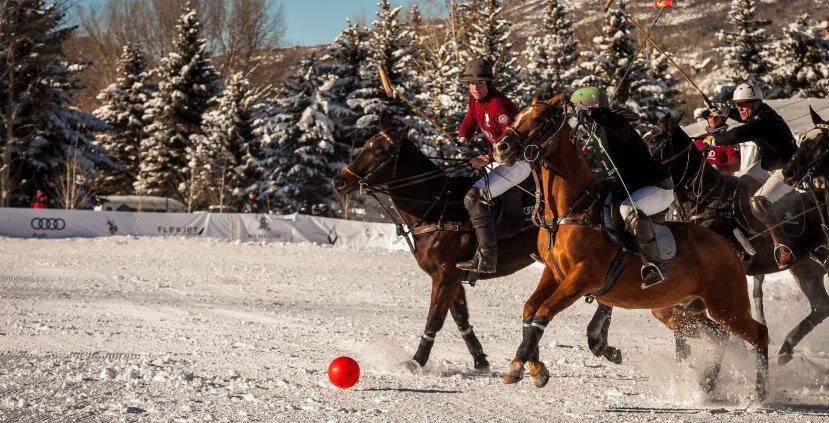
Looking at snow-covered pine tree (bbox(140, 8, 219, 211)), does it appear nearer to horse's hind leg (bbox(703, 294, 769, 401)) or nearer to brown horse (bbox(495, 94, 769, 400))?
brown horse (bbox(495, 94, 769, 400))

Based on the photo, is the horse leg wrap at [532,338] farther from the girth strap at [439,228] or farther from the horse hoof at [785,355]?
the horse hoof at [785,355]

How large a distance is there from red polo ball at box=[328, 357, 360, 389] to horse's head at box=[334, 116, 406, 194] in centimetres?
225

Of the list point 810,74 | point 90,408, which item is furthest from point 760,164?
Result: point 810,74

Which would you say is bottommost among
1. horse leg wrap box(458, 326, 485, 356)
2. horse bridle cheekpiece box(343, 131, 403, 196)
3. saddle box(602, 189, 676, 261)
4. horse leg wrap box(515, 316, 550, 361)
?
horse leg wrap box(458, 326, 485, 356)

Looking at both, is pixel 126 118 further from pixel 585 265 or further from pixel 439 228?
pixel 585 265

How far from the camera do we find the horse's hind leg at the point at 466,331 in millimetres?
8703

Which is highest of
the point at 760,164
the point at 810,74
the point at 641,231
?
the point at 810,74

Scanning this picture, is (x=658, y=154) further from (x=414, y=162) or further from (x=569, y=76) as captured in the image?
(x=569, y=76)

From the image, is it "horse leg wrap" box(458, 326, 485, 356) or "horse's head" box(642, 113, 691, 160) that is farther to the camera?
"horse's head" box(642, 113, 691, 160)

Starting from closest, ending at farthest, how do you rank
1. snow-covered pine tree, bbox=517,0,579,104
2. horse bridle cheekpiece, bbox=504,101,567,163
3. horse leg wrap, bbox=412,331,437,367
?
horse bridle cheekpiece, bbox=504,101,567,163, horse leg wrap, bbox=412,331,437,367, snow-covered pine tree, bbox=517,0,579,104

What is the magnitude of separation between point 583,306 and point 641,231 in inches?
346

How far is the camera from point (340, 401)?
6.72 meters

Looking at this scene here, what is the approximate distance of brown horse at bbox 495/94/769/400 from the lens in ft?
22.5

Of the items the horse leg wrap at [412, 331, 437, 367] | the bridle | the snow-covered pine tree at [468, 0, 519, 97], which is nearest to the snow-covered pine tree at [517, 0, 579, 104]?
the snow-covered pine tree at [468, 0, 519, 97]
